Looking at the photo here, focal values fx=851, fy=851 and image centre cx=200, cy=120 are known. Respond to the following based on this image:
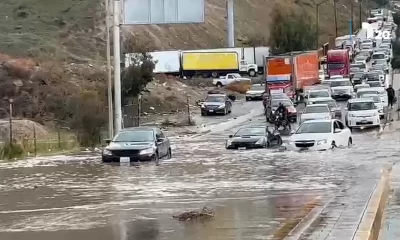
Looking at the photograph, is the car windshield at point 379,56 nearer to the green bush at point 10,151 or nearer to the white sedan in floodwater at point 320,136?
the white sedan in floodwater at point 320,136

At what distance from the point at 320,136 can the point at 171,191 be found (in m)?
14.2

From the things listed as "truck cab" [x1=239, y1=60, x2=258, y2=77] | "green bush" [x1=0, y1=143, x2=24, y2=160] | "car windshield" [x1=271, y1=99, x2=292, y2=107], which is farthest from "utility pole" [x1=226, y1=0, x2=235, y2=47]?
"green bush" [x1=0, y1=143, x2=24, y2=160]

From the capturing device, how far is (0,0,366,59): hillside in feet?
259

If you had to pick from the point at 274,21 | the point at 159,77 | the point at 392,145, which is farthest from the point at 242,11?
the point at 392,145

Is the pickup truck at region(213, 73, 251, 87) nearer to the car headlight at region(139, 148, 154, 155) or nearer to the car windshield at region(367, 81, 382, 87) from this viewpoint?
the car windshield at region(367, 81, 382, 87)

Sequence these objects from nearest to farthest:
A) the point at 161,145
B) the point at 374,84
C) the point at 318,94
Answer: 1. the point at 161,145
2. the point at 318,94
3. the point at 374,84

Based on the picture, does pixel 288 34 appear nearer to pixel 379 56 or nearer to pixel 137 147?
pixel 379 56

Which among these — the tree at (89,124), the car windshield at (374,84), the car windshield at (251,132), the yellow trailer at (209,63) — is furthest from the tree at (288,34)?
the car windshield at (251,132)

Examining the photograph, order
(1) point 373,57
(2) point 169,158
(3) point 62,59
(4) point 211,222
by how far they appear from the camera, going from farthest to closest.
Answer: (1) point 373,57 → (3) point 62,59 → (2) point 169,158 → (4) point 211,222

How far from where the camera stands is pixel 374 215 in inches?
520

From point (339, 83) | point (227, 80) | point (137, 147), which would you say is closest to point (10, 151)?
point (137, 147)

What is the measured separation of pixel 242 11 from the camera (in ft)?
473

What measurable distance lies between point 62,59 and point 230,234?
63.1 m

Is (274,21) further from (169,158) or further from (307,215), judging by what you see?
(307,215)
